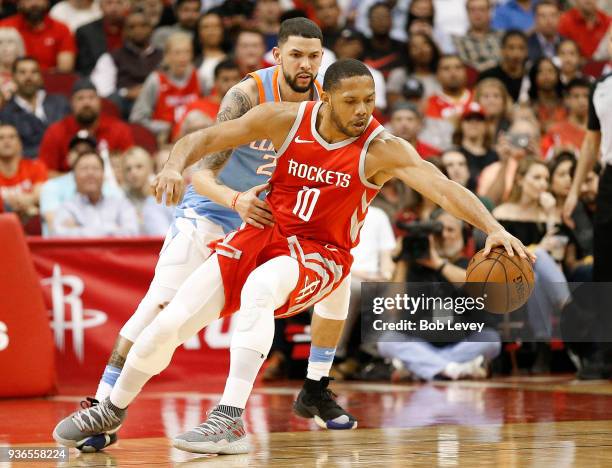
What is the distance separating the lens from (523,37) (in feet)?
44.1

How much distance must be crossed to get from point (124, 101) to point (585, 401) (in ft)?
24.5

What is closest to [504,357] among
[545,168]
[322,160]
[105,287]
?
[545,168]

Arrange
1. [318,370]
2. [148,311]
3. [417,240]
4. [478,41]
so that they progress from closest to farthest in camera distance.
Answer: [148,311], [318,370], [417,240], [478,41]

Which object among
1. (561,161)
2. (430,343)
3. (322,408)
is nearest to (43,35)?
(561,161)

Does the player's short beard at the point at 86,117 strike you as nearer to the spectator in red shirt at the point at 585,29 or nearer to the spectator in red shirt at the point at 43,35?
the spectator in red shirt at the point at 43,35

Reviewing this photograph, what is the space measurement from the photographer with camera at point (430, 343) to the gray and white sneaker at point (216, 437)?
4247 mm

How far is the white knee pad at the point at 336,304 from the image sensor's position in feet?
20.5

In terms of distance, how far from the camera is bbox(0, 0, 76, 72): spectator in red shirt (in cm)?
1323

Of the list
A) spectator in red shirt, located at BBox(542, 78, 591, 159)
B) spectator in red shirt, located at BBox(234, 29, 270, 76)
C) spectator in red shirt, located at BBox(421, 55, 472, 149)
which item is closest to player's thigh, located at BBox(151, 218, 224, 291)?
spectator in red shirt, located at BBox(234, 29, 270, 76)

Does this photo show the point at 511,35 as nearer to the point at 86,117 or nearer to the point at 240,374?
the point at 86,117

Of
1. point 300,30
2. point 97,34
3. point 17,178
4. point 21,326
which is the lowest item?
point 21,326

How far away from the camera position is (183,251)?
6.28 metres

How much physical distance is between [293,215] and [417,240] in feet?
12.9

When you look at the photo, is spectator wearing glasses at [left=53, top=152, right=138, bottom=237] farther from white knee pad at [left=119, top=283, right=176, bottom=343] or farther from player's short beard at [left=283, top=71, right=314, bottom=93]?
player's short beard at [left=283, top=71, right=314, bottom=93]
